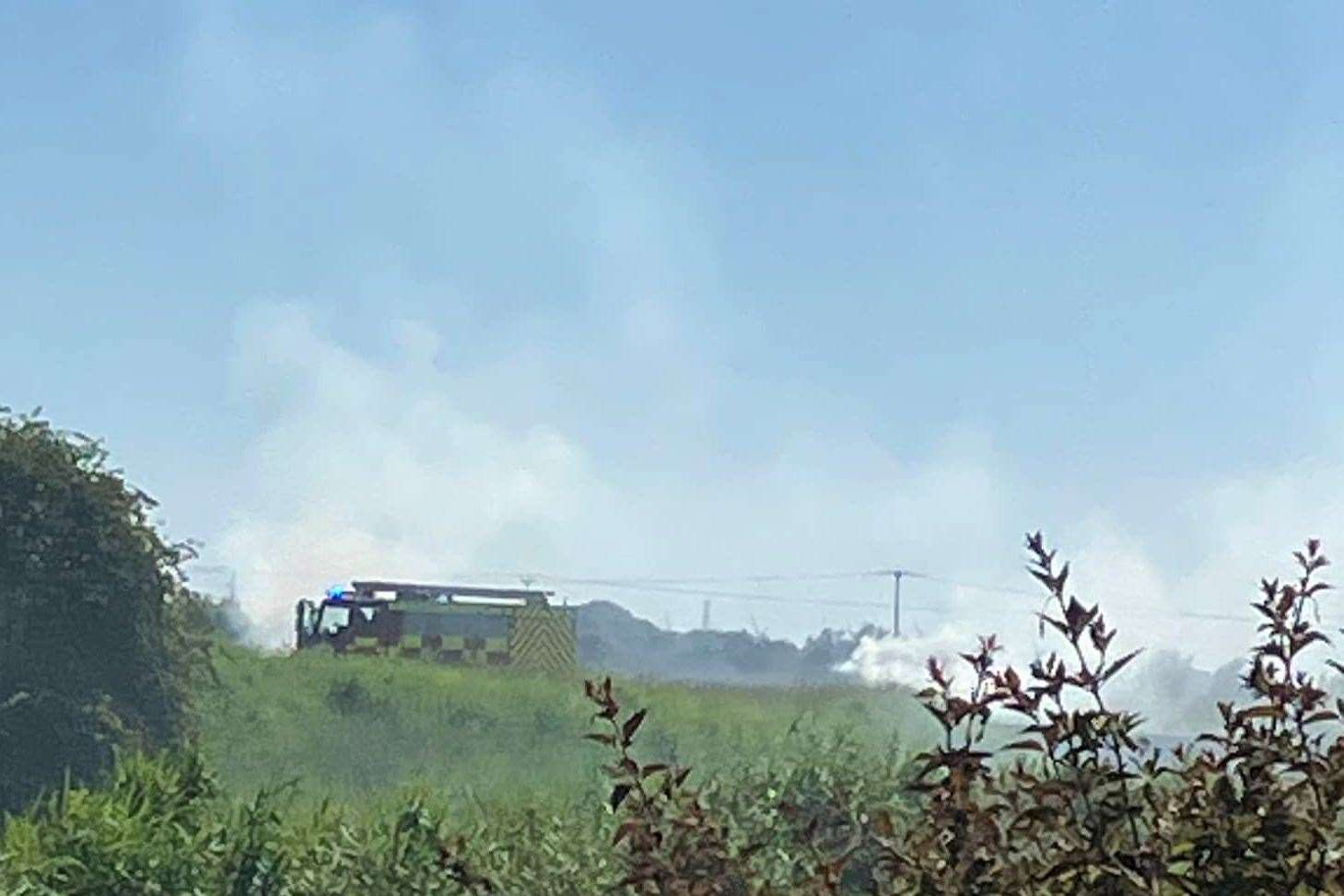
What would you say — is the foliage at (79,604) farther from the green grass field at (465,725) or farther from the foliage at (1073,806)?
the foliage at (1073,806)

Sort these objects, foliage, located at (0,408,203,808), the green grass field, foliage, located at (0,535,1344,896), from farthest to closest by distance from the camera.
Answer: foliage, located at (0,408,203,808) → the green grass field → foliage, located at (0,535,1344,896)

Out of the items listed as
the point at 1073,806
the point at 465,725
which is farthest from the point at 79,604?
the point at 1073,806

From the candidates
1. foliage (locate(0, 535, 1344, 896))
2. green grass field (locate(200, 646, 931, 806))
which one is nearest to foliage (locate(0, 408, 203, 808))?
green grass field (locate(200, 646, 931, 806))

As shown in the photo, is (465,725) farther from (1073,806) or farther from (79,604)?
(1073,806)

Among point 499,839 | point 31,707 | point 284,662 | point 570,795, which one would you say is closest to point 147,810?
point 499,839

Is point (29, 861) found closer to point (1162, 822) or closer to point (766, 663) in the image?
point (1162, 822)

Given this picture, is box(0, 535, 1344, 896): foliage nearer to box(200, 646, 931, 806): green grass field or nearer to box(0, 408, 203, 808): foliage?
box(200, 646, 931, 806): green grass field

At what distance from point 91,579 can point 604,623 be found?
5.61 m

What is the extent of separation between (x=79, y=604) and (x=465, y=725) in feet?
10.3

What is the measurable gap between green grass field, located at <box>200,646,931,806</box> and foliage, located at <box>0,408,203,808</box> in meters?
0.66

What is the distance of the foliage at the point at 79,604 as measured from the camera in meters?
15.8

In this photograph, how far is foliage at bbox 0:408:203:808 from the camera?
51.8 ft

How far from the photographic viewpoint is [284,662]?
1941 cm

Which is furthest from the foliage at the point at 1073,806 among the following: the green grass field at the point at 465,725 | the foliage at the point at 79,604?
the foliage at the point at 79,604
